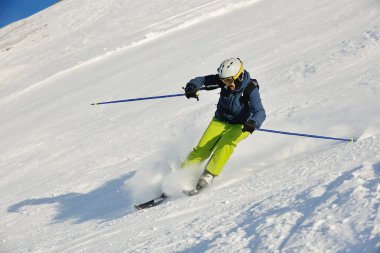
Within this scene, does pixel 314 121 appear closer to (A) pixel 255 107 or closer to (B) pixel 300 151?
(B) pixel 300 151

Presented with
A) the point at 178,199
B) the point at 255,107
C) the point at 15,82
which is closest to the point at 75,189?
the point at 178,199

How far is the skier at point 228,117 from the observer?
5496mm

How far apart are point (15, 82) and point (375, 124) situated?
15690 millimetres

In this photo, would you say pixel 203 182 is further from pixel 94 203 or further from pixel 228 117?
pixel 94 203

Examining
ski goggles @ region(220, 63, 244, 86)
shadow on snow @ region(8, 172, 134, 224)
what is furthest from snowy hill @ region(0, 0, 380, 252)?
ski goggles @ region(220, 63, 244, 86)

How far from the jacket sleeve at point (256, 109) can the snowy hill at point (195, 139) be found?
21.7 inches

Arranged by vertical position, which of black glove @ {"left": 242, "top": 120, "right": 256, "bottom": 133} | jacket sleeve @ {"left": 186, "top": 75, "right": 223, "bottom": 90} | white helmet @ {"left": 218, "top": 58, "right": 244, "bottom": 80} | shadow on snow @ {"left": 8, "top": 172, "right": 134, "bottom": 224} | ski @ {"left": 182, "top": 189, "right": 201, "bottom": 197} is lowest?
shadow on snow @ {"left": 8, "top": 172, "right": 134, "bottom": 224}

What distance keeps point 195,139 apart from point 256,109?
1917 mm

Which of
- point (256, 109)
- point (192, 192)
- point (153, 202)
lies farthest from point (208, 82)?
point (153, 202)

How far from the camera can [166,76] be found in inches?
515

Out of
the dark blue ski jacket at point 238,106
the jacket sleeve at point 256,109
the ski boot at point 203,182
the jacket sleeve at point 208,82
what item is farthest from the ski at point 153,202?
the jacket sleeve at point 208,82

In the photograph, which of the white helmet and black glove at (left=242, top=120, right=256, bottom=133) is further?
the white helmet

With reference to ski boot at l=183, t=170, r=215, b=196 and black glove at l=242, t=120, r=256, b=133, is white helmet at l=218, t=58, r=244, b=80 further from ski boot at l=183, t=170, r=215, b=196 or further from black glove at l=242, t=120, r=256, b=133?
ski boot at l=183, t=170, r=215, b=196

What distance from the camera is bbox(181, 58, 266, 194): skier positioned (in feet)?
18.0
